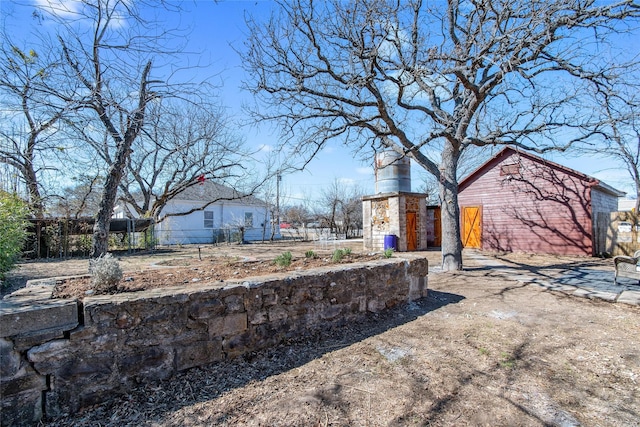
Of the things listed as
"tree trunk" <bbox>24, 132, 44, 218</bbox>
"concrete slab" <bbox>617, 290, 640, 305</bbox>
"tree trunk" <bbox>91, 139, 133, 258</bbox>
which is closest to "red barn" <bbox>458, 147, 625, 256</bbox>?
"concrete slab" <bbox>617, 290, 640, 305</bbox>

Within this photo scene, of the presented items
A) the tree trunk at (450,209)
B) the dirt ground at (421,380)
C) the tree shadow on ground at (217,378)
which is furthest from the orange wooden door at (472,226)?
the tree shadow on ground at (217,378)

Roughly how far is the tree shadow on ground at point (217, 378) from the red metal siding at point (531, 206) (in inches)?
373

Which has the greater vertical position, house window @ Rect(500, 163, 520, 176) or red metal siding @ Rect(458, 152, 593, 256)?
house window @ Rect(500, 163, 520, 176)

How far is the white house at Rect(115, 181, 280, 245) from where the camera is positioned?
61.4 feet

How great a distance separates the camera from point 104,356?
2.24 meters

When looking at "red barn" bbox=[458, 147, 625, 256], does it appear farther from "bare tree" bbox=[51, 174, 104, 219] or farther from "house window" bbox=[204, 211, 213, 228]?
"house window" bbox=[204, 211, 213, 228]

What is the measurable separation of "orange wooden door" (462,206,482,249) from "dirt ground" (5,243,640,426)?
32.0 ft

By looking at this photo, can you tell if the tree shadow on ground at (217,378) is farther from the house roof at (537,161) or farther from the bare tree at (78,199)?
the bare tree at (78,199)

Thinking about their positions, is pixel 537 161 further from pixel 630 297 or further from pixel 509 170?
pixel 630 297

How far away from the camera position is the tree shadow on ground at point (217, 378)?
211cm

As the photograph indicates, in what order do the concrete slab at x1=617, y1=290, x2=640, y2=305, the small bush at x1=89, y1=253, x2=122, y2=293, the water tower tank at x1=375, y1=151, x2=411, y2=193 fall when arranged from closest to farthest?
1. the small bush at x1=89, y1=253, x2=122, y2=293
2. the concrete slab at x1=617, y1=290, x2=640, y2=305
3. the water tower tank at x1=375, y1=151, x2=411, y2=193

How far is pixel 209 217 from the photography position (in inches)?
830

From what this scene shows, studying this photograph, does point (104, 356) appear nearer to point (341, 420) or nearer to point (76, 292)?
point (76, 292)

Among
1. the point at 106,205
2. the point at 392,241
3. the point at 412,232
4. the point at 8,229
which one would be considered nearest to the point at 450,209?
the point at 392,241
